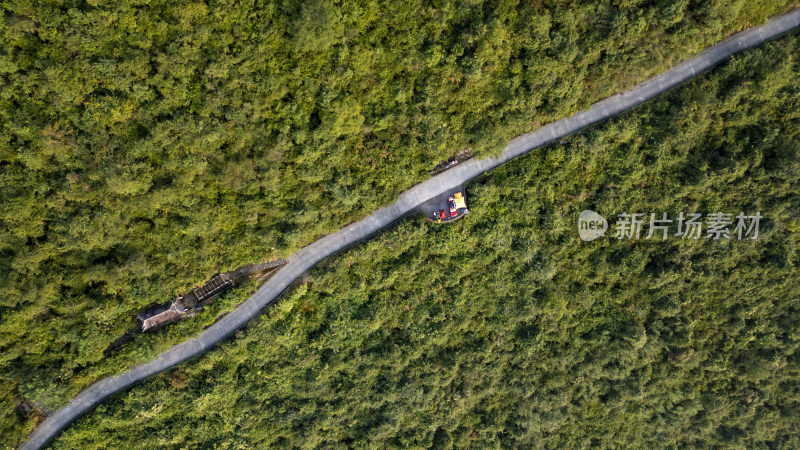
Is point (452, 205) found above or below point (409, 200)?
below

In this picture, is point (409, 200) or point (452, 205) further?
point (409, 200)

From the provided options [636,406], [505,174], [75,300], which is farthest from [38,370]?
[636,406]

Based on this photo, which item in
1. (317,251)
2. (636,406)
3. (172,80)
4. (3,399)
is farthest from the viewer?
(636,406)

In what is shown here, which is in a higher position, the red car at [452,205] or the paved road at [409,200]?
the paved road at [409,200]

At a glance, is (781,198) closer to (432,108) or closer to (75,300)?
(432,108)

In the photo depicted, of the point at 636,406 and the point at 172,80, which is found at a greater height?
the point at 172,80

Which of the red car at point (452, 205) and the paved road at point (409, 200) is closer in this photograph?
the red car at point (452, 205)

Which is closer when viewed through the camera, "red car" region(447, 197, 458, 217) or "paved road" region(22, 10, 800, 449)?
"red car" region(447, 197, 458, 217)

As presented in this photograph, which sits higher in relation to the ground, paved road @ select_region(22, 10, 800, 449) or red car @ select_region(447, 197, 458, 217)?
paved road @ select_region(22, 10, 800, 449)
